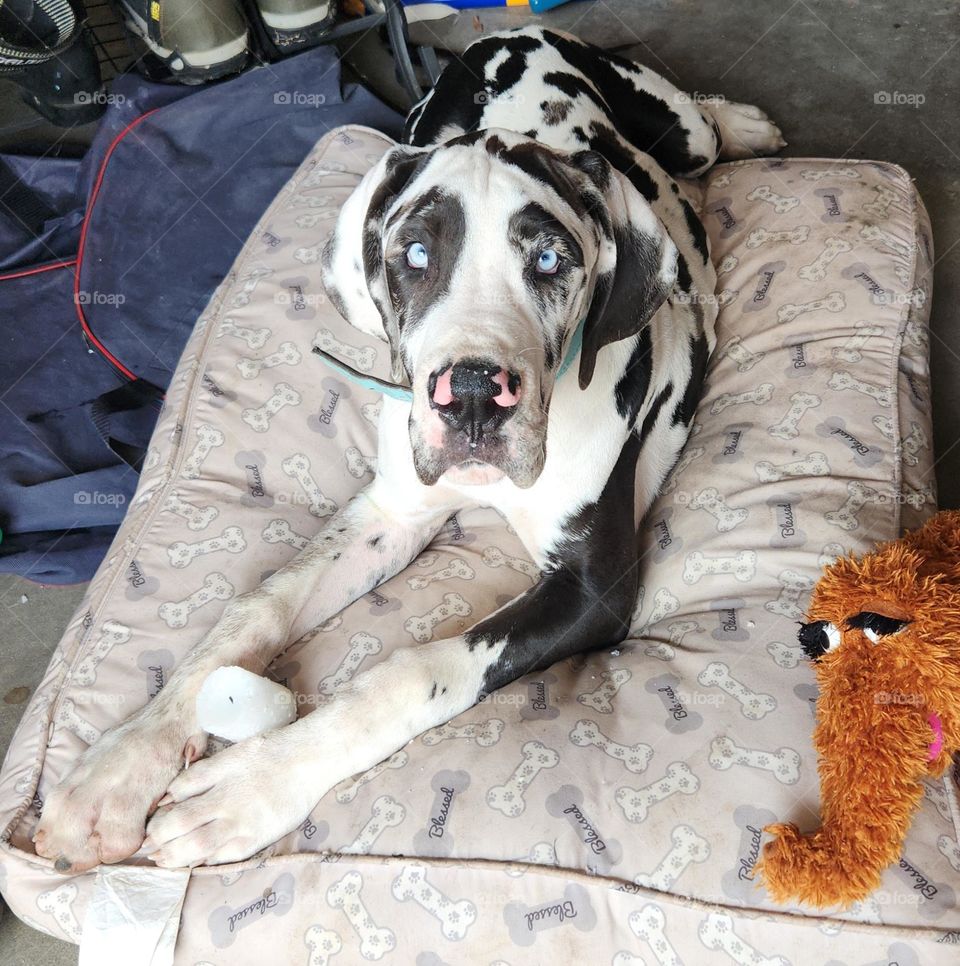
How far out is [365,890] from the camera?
6.57 feet

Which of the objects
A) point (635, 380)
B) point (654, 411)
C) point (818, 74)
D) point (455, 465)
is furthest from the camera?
point (818, 74)

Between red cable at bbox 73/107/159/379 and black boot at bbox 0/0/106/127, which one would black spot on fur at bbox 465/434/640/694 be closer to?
red cable at bbox 73/107/159/379

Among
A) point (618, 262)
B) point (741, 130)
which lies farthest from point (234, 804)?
point (741, 130)

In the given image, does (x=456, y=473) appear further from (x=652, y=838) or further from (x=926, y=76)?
(x=926, y=76)

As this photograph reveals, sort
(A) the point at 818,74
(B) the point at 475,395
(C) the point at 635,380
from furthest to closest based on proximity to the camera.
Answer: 1. (A) the point at 818,74
2. (C) the point at 635,380
3. (B) the point at 475,395

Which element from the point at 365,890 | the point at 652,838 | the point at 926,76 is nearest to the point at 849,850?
the point at 652,838

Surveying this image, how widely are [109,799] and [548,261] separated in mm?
1522

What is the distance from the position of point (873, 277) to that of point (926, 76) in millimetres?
2231

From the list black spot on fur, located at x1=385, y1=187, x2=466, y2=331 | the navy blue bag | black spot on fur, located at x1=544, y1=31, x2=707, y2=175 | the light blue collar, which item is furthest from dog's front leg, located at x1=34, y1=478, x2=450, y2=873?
black spot on fur, located at x1=544, y1=31, x2=707, y2=175

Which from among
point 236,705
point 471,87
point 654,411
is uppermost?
point 471,87

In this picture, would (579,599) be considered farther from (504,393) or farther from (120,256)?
(120,256)

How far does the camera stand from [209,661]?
2.34 m

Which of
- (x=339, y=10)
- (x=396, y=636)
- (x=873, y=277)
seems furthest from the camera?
(x=339, y=10)

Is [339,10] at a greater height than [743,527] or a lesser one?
greater
